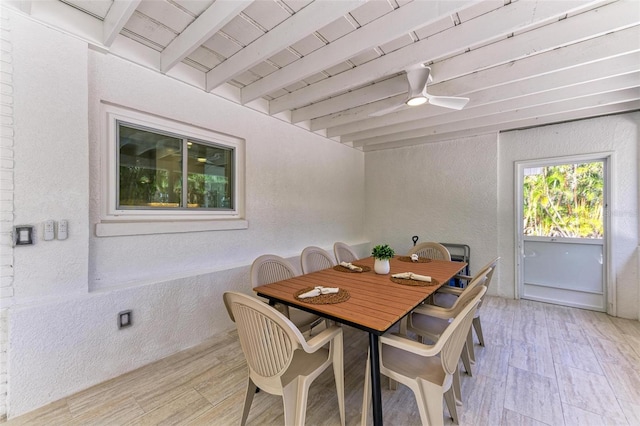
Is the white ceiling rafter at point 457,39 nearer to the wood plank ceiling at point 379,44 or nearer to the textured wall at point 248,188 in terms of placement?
the wood plank ceiling at point 379,44

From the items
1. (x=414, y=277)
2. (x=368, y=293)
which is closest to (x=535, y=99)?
(x=414, y=277)

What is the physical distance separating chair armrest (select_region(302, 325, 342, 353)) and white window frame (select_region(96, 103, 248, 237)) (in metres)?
1.82

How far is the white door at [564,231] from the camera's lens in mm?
3369

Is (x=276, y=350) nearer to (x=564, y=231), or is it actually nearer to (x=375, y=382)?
(x=375, y=382)

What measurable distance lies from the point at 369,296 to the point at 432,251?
6.40 feet

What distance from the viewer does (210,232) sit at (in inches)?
108

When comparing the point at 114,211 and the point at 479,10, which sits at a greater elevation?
the point at 479,10

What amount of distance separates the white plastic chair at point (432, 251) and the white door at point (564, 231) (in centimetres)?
159

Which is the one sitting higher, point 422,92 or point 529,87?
point 529,87

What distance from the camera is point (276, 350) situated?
4.21 feet

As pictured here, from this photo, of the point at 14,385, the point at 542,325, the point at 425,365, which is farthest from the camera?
the point at 542,325

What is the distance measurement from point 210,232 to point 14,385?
1639mm

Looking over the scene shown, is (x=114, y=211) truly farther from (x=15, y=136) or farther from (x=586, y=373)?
(x=586, y=373)

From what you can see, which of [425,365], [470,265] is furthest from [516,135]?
[425,365]
